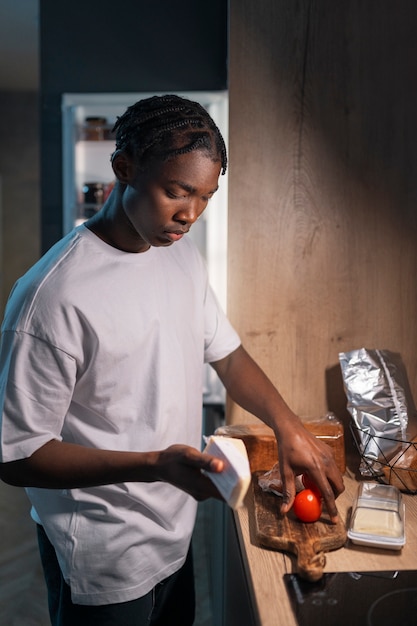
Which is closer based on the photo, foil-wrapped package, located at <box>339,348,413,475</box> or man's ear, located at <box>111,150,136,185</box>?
man's ear, located at <box>111,150,136,185</box>

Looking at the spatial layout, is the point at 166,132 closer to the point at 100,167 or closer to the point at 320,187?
the point at 320,187

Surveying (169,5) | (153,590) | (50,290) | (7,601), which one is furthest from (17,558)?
(169,5)

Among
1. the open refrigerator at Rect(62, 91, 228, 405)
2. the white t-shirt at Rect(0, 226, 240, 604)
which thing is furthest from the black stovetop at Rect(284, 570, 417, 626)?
the open refrigerator at Rect(62, 91, 228, 405)

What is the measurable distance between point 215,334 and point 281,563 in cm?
43

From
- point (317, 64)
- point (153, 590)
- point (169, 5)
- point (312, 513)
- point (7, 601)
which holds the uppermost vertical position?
point (169, 5)

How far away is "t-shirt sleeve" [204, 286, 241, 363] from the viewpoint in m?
1.22

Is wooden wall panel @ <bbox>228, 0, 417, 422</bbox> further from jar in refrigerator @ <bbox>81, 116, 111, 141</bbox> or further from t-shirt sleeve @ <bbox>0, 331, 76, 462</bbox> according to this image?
jar in refrigerator @ <bbox>81, 116, 111, 141</bbox>

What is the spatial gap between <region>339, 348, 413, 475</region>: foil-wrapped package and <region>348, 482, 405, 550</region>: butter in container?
96 mm

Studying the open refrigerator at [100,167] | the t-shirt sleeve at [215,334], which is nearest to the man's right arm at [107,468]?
the t-shirt sleeve at [215,334]

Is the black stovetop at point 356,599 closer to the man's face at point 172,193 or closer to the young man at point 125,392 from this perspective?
the young man at point 125,392

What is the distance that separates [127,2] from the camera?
315 centimetres

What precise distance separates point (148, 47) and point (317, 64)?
2.00 meters

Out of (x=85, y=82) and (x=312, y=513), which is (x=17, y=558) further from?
(x=85, y=82)

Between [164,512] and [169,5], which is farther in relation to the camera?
[169,5]
